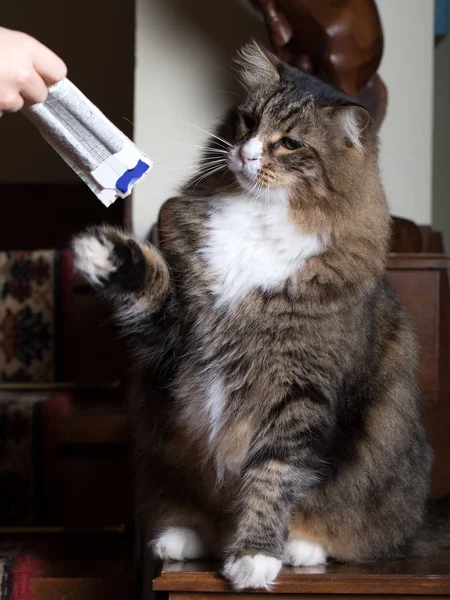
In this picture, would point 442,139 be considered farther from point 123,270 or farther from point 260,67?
point 123,270

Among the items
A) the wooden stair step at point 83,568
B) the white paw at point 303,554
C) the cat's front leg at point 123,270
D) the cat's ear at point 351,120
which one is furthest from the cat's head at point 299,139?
the wooden stair step at point 83,568

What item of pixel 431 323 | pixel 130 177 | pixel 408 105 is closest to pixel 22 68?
pixel 130 177

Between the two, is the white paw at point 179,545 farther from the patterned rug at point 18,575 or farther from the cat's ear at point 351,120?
the cat's ear at point 351,120

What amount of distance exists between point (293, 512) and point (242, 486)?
0.10 metres

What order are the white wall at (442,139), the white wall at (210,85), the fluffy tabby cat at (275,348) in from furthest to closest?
the white wall at (442,139) < the white wall at (210,85) < the fluffy tabby cat at (275,348)

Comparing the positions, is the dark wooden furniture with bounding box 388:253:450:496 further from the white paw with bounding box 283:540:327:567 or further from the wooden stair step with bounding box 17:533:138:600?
the wooden stair step with bounding box 17:533:138:600

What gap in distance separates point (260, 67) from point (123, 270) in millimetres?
508

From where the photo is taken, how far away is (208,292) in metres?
1.35

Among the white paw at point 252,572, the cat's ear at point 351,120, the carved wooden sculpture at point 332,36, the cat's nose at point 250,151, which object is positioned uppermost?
the carved wooden sculpture at point 332,36

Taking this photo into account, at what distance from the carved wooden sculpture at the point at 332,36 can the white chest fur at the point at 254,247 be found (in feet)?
1.96

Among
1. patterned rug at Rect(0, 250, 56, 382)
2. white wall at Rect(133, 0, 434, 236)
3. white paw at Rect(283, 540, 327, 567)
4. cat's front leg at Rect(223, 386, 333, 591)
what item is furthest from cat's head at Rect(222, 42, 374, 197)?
patterned rug at Rect(0, 250, 56, 382)

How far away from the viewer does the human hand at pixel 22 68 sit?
3.23ft

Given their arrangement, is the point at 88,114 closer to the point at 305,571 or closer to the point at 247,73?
the point at 247,73

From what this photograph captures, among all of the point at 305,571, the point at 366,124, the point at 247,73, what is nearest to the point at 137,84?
the point at 247,73
